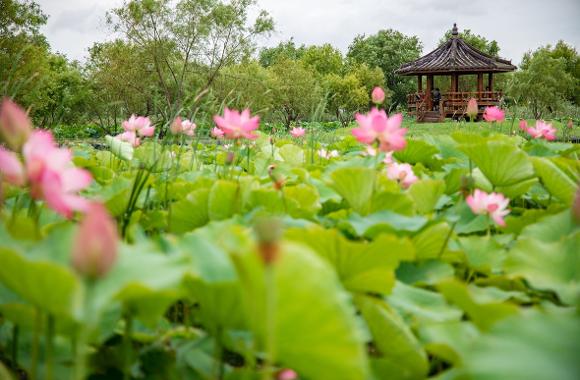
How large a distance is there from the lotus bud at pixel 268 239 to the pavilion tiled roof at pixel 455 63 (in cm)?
1945

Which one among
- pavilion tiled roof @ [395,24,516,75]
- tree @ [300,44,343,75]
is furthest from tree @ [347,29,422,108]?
pavilion tiled roof @ [395,24,516,75]

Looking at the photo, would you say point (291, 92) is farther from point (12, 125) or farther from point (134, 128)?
point (12, 125)

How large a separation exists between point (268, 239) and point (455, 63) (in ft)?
65.2

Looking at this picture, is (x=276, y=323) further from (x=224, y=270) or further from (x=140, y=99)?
(x=140, y=99)

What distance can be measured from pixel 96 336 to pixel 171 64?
19.8 meters

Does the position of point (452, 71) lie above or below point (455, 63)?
below

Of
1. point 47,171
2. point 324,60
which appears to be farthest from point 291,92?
point 47,171

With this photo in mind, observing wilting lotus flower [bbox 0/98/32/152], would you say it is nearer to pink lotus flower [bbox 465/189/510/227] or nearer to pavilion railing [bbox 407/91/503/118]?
pink lotus flower [bbox 465/189/510/227]

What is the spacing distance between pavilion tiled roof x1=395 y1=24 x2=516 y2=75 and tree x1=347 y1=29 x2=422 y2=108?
51.2 feet

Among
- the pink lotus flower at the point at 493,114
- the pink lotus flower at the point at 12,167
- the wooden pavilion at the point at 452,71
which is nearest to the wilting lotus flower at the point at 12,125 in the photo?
the pink lotus flower at the point at 12,167

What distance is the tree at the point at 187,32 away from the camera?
18797mm

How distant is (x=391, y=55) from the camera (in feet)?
124

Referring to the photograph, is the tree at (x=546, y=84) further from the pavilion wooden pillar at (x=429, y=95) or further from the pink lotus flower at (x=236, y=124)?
the pink lotus flower at (x=236, y=124)

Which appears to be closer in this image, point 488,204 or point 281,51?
point 488,204
